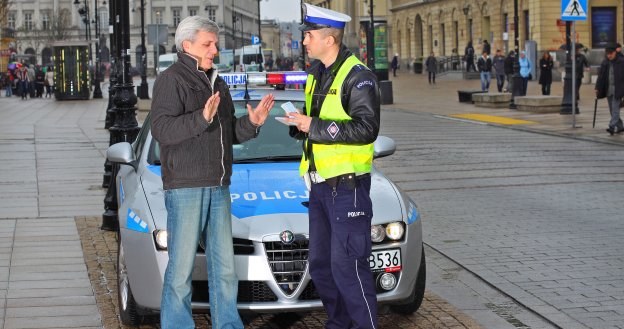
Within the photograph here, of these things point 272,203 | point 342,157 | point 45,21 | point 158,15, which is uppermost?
point 158,15

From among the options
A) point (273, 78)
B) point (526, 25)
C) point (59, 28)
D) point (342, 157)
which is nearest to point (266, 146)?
point (273, 78)

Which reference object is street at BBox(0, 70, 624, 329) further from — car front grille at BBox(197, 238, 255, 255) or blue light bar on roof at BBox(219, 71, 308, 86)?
blue light bar on roof at BBox(219, 71, 308, 86)

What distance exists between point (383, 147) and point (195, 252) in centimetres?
215

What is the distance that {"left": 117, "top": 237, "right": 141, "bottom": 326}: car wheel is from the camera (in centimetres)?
670

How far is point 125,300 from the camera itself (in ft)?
22.3

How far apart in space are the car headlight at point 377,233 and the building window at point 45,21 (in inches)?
5470

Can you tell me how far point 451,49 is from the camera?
3110 inches

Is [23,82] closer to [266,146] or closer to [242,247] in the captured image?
[266,146]

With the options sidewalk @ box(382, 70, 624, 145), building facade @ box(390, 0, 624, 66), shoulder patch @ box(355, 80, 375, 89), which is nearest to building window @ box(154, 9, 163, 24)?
building facade @ box(390, 0, 624, 66)

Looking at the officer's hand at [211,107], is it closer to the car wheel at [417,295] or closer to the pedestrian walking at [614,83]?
the car wheel at [417,295]

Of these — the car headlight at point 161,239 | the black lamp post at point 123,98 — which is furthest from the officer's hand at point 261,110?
the black lamp post at point 123,98

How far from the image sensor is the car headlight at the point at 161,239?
20.9 feet

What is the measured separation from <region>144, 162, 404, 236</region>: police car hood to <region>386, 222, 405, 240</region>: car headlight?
0.11 feet

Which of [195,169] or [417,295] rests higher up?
[195,169]
